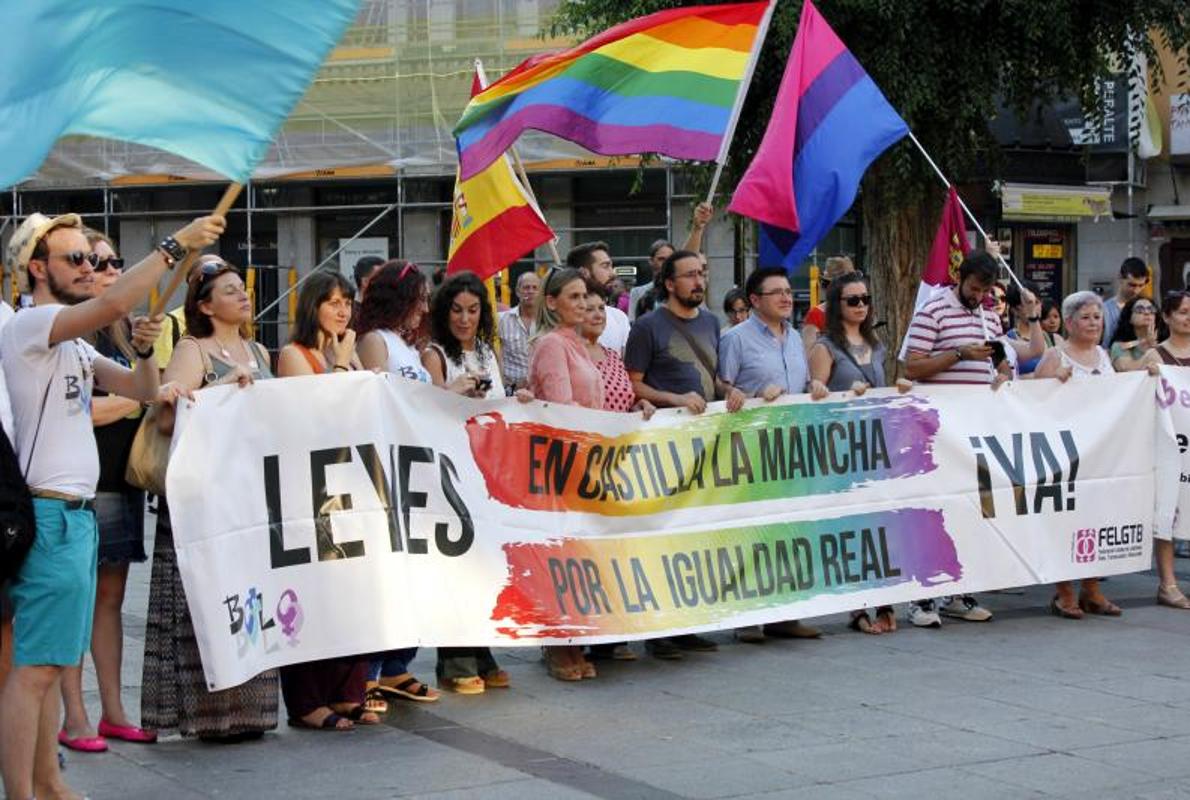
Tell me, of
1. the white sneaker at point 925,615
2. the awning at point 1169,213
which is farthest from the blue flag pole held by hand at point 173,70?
the awning at point 1169,213

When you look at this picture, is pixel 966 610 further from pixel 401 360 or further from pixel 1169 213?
pixel 1169 213

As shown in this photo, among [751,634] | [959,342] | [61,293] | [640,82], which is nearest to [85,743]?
[61,293]

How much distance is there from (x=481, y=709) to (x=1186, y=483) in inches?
191

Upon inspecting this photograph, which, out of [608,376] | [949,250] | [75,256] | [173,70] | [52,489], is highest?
[173,70]

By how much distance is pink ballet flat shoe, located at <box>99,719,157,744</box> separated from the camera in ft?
23.6

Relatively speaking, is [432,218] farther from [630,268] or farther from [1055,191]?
[1055,191]

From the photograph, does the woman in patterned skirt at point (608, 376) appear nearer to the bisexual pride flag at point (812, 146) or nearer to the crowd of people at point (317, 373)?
the crowd of people at point (317, 373)

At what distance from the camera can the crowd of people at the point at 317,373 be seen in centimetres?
580

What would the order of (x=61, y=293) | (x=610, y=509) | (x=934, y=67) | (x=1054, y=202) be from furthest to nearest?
(x=1054, y=202) < (x=934, y=67) < (x=610, y=509) < (x=61, y=293)

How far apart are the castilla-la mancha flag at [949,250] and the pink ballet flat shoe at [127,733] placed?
17.8 feet

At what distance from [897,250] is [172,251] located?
12428mm

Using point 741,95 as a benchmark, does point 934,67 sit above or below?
above

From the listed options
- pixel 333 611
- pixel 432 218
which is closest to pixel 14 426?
pixel 333 611

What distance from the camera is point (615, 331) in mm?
11883
